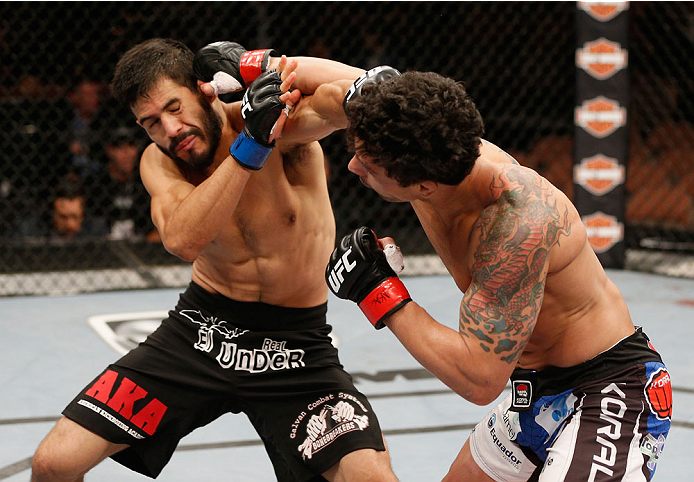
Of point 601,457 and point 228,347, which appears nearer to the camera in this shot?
point 601,457

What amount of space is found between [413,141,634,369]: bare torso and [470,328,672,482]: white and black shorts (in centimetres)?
4

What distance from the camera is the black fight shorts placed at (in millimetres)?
1800

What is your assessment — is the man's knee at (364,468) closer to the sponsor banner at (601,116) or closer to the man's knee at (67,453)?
the man's knee at (67,453)

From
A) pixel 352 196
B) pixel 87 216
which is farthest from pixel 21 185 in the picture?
pixel 352 196

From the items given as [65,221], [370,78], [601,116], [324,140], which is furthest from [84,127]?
[370,78]

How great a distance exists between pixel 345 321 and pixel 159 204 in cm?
208

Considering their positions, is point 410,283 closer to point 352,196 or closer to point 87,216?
point 352,196

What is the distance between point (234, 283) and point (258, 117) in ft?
1.68

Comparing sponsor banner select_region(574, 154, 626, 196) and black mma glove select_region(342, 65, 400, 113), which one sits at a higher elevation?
black mma glove select_region(342, 65, 400, 113)

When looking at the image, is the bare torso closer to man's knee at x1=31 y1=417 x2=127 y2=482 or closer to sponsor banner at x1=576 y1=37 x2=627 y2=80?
man's knee at x1=31 y1=417 x2=127 y2=482

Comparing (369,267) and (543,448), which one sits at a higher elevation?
(369,267)

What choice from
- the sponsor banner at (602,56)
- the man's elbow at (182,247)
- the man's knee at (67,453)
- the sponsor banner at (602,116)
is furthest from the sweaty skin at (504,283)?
the sponsor banner at (602,56)

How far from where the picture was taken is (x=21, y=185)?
4.96 meters

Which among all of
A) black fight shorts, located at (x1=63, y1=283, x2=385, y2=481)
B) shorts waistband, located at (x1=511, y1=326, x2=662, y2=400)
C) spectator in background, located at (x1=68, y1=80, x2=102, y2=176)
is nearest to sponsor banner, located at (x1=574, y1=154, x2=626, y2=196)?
spectator in background, located at (x1=68, y1=80, x2=102, y2=176)
